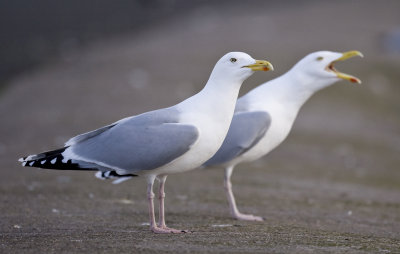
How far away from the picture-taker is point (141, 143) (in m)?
6.61

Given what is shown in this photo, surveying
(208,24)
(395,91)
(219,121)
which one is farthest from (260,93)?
(208,24)

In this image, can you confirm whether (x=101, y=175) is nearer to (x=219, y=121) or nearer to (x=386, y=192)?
(x=219, y=121)

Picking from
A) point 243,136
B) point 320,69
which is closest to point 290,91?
point 320,69

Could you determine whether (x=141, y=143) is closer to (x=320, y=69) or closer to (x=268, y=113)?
(x=268, y=113)

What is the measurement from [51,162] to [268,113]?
2.44m

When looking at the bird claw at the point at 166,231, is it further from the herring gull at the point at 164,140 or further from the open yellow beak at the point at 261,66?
the open yellow beak at the point at 261,66

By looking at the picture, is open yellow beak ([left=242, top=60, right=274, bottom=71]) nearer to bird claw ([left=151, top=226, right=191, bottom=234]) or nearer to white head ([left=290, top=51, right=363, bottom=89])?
bird claw ([left=151, top=226, right=191, bottom=234])

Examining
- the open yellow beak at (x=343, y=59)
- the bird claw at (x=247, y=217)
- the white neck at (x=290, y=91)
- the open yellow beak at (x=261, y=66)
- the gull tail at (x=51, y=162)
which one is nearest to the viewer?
the gull tail at (x=51, y=162)

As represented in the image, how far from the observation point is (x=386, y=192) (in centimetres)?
1003

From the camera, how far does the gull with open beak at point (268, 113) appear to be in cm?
779

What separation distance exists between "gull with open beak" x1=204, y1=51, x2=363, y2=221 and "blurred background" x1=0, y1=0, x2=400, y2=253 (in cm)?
56

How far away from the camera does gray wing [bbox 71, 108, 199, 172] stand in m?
6.46

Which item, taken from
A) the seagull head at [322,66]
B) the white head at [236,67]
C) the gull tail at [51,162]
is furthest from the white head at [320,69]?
the gull tail at [51,162]

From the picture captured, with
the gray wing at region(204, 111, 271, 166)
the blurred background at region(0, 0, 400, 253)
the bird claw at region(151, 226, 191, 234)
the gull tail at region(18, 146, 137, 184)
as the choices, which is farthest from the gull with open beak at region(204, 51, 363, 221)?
the gull tail at region(18, 146, 137, 184)
